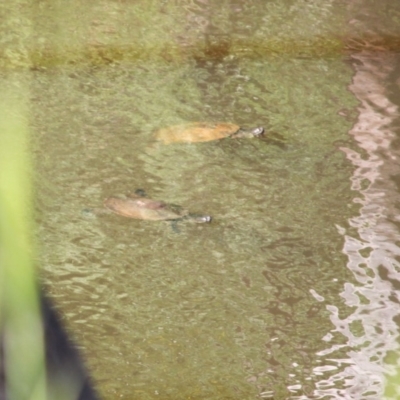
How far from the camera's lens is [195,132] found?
2.57m

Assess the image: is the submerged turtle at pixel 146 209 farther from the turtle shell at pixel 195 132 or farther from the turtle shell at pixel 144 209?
the turtle shell at pixel 195 132

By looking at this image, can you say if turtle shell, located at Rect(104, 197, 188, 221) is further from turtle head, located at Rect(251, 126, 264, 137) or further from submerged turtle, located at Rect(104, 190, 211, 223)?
turtle head, located at Rect(251, 126, 264, 137)

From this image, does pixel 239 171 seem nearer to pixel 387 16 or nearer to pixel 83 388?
pixel 83 388

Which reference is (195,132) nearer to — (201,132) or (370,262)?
(201,132)

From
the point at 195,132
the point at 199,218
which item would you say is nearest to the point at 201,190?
the point at 199,218

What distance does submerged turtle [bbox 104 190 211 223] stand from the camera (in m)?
2.20

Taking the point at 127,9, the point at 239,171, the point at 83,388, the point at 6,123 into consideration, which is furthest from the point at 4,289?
the point at 127,9

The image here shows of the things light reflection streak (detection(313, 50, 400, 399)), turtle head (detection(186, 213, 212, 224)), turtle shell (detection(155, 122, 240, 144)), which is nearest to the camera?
light reflection streak (detection(313, 50, 400, 399))

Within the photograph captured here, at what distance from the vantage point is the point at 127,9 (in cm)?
347

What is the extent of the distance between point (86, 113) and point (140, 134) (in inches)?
8.0

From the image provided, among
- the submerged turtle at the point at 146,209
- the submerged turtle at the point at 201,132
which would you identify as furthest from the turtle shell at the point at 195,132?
the submerged turtle at the point at 146,209

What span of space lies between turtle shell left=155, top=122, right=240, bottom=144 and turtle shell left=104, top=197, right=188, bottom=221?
334mm

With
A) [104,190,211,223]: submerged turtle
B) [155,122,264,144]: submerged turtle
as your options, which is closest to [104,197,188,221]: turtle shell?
[104,190,211,223]: submerged turtle

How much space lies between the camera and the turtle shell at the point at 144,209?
7.23ft
